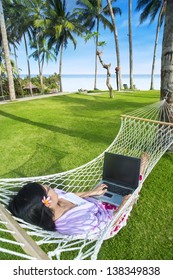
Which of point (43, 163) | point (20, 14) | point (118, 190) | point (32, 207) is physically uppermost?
point (20, 14)

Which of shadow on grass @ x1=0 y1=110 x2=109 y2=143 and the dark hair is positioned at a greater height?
the dark hair

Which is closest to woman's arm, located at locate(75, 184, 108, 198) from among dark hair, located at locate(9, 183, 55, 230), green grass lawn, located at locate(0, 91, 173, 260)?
green grass lawn, located at locate(0, 91, 173, 260)

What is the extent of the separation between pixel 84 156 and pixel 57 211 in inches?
70.2

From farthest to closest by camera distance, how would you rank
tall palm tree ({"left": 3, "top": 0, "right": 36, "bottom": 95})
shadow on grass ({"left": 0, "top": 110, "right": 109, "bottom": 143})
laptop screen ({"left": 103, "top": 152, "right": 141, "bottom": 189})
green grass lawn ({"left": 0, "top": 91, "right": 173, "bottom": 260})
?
tall palm tree ({"left": 3, "top": 0, "right": 36, "bottom": 95})
shadow on grass ({"left": 0, "top": 110, "right": 109, "bottom": 143})
laptop screen ({"left": 103, "top": 152, "right": 141, "bottom": 189})
green grass lawn ({"left": 0, "top": 91, "right": 173, "bottom": 260})

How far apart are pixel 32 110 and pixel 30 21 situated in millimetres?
9414

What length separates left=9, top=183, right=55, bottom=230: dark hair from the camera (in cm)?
115

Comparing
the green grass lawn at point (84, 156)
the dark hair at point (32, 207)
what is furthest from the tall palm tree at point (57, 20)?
the dark hair at point (32, 207)

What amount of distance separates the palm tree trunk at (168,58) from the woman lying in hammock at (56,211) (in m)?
1.92

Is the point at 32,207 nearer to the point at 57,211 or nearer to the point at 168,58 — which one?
the point at 57,211

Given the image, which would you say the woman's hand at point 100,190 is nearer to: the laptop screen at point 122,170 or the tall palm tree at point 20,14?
the laptop screen at point 122,170

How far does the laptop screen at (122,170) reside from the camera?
1771 millimetres

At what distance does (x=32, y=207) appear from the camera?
115 centimetres

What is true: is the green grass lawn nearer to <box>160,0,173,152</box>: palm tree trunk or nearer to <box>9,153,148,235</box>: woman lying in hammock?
<box>9,153,148,235</box>: woman lying in hammock

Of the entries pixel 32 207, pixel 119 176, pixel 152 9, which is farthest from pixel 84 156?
pixel 152 9
